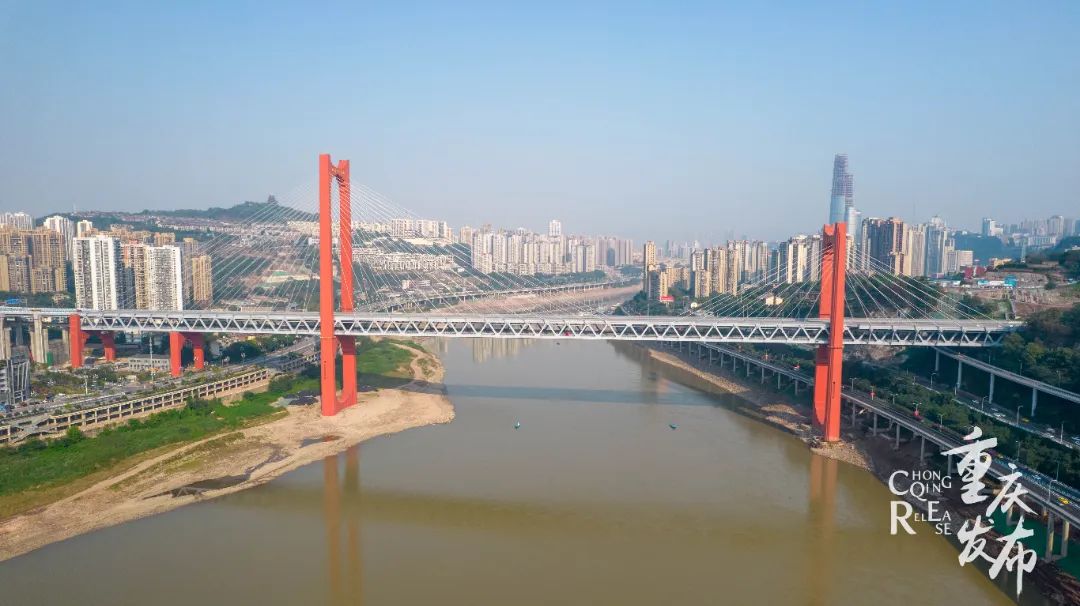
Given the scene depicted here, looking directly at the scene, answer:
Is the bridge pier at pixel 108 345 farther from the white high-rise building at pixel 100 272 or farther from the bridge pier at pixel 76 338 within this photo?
the white high-rise building at pixel 100 272

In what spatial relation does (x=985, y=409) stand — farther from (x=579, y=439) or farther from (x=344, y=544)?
(x=344, y=544)

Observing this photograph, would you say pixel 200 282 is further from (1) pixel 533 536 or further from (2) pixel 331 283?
(1) pixel 533 536

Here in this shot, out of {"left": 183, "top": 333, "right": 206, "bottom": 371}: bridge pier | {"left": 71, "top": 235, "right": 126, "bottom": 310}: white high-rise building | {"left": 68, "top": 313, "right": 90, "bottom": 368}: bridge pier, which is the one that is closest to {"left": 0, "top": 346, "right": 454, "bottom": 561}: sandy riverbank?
{"left": 183, "top": 333, "right": 206, "bottom": 371}: bridge pier

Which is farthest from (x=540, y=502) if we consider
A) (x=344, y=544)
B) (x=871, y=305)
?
(x=871, y=305)

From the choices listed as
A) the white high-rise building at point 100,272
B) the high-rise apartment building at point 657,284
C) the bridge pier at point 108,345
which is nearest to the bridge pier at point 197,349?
the bridge pier at point 108,345

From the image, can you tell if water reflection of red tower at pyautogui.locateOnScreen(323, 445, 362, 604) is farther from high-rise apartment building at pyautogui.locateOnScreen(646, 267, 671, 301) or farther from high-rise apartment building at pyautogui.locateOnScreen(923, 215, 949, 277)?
high-rise apartment building at pyautogui.locateOnScreen(923, 215, 949, 277)
